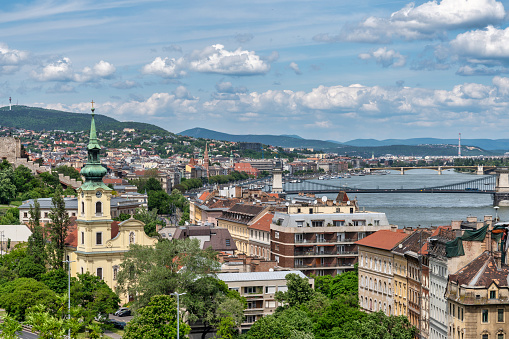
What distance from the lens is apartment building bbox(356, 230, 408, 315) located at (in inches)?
2803

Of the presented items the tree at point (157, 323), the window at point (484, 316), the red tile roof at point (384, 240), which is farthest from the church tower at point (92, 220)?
the window at point (484, 316)

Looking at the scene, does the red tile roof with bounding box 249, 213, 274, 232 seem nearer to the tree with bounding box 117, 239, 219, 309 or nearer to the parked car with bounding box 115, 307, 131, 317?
the parked car with bounding box 115, 307, 131, 317

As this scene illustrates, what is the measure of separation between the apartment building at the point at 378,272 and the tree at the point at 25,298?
26.3 metres

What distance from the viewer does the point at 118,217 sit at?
12938 cm

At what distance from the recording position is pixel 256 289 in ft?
239

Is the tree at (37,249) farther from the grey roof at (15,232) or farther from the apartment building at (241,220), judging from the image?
the apartment building at (241,220)

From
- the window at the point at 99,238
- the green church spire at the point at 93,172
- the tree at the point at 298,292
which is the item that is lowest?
the tree at the point at 298,292

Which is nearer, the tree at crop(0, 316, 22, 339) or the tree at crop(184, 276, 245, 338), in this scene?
the tree at crop(0, 316, 22, 339)

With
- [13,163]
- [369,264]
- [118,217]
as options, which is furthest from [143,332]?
[13,163]

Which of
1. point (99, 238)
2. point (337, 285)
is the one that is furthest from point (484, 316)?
point (99, 238)

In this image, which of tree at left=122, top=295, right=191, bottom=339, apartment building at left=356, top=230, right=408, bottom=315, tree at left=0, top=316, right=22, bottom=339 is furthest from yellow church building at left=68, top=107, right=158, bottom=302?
tree at left=0, top=316, right=22, bottom=339

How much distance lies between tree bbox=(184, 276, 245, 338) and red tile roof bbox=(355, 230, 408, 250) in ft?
48.6

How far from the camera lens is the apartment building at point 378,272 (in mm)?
71188

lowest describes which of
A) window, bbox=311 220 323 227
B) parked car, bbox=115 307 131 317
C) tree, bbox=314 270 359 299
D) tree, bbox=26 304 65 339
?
parked car, bbox=115 307 131 317
